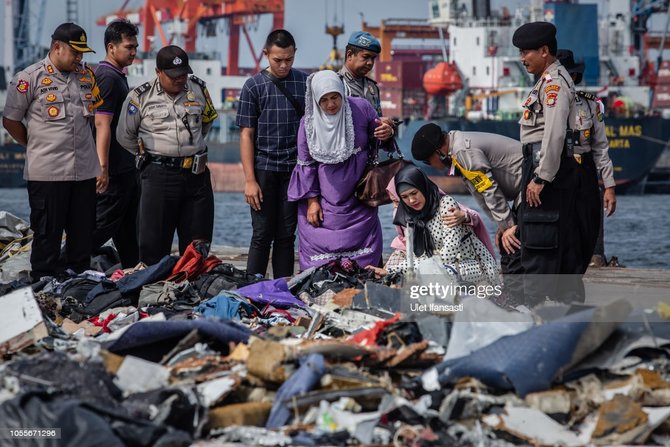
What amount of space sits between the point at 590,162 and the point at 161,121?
2328 millimetres

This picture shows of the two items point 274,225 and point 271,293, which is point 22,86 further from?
point 271,293

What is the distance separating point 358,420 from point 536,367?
0.59 metres

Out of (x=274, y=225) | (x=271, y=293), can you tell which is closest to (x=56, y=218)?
(x=274, y=225)

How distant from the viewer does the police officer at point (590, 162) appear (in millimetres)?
5309

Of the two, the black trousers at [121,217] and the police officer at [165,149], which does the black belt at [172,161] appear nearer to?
the police officer at [165,149]

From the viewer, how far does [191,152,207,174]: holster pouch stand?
6484mm

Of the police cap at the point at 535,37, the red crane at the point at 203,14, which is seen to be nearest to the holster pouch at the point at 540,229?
the police cap at the point at 535,37

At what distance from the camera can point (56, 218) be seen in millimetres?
6414

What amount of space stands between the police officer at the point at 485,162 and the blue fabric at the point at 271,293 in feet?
2.85

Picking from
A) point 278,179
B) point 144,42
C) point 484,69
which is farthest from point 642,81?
point 278,179

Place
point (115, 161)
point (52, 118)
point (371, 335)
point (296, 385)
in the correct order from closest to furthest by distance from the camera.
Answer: point (296, 385) < point (371, 335) < point (52, 118) < point (115, 161)

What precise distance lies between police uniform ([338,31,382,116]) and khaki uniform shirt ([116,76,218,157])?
0.80 metres

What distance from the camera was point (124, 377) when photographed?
3799 mm

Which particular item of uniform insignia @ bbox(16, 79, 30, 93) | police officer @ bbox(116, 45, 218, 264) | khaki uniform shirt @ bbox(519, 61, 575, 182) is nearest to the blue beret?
police officer @ bbox(116, 45, 218, 264)
